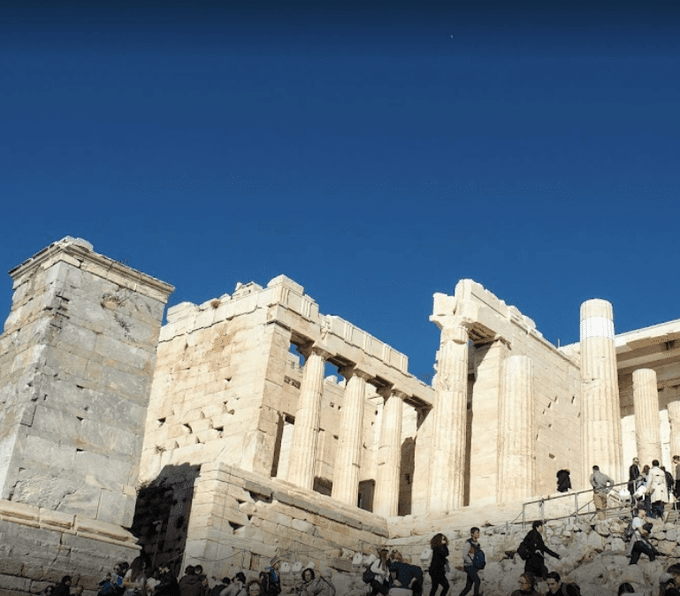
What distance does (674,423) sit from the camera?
36.3m

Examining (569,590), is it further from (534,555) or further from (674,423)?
(674,423)

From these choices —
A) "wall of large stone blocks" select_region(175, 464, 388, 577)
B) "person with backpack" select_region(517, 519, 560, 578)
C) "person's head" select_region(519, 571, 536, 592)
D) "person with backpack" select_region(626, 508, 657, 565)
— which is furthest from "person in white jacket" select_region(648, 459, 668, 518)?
"person's head" select_region(519, 571, 536, 592)

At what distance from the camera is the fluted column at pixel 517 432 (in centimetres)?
3038

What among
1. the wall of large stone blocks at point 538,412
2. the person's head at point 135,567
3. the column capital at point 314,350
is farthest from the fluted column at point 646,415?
the person's head at point 135,567

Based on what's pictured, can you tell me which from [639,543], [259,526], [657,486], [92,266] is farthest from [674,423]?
[92,266]

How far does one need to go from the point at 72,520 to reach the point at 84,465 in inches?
36.8

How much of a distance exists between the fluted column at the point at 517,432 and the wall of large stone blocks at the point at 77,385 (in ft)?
51.6

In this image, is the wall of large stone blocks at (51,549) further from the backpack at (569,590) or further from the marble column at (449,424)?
the marble column at (449,424)

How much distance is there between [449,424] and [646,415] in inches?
326

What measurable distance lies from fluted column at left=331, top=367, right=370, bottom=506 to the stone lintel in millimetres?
15729

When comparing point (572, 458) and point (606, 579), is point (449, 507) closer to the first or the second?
point (572, 458)

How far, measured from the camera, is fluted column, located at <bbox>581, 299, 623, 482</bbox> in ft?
101

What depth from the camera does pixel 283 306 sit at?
106 ft

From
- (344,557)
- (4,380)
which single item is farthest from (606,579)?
(4,380)
